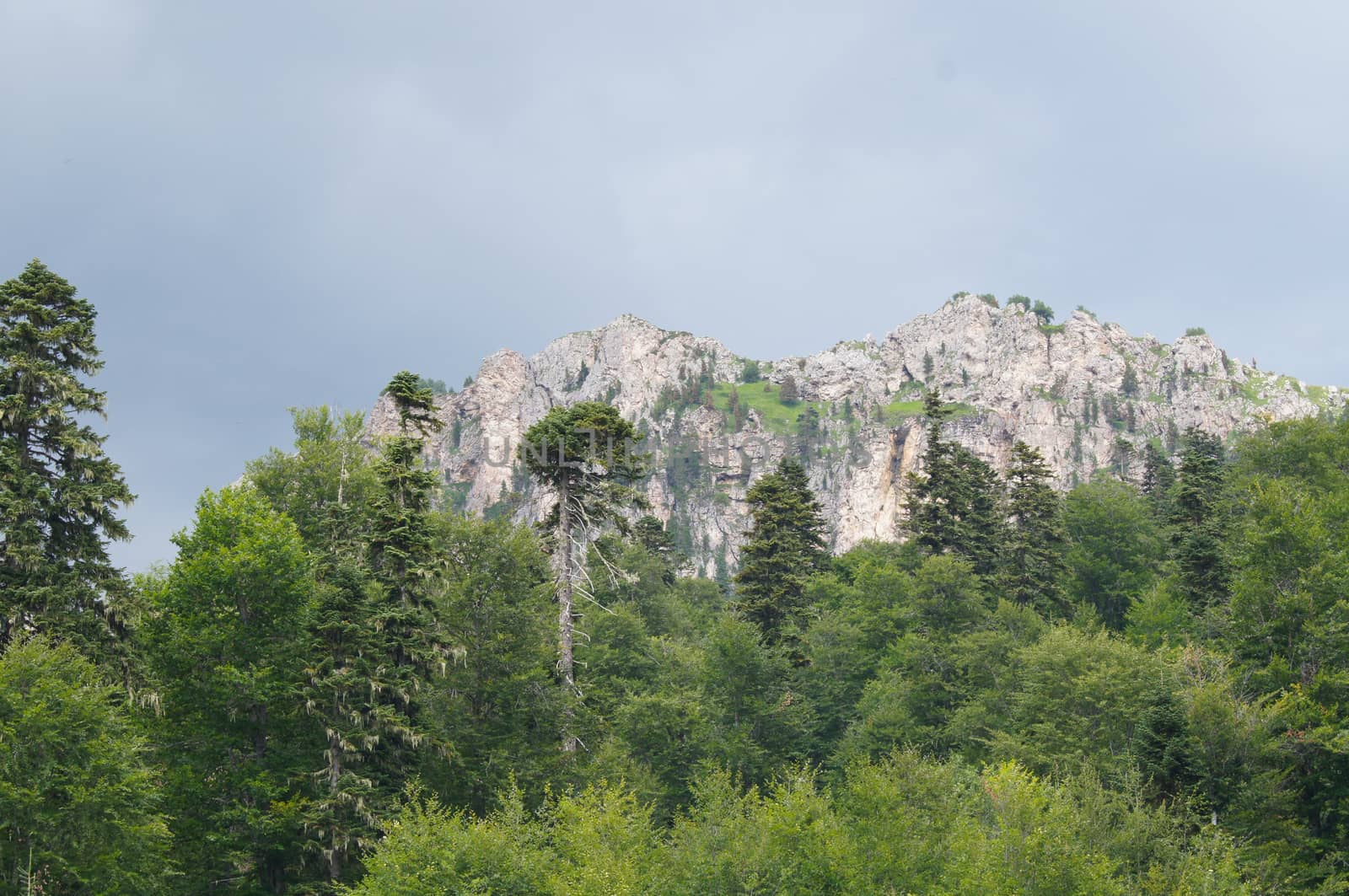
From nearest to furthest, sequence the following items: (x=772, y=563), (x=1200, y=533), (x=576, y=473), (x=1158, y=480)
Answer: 1. (x=576, y=473)
2. (x=1200, y=533)
3. (x=772, y=563)
4. (x=1158, y=480)

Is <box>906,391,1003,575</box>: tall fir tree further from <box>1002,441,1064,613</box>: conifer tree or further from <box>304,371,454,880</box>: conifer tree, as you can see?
<box>304,371,454,880</box>: conifer tree


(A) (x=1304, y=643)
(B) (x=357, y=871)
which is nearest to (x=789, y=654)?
(A) (x=1304, y=643)

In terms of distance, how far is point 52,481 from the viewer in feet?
81.1

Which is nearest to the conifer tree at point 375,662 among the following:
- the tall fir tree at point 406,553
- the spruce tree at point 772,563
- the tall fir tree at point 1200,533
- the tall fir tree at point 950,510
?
the tall fir tree at point 406,553

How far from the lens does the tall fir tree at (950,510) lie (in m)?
51.0

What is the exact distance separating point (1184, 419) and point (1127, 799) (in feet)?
645

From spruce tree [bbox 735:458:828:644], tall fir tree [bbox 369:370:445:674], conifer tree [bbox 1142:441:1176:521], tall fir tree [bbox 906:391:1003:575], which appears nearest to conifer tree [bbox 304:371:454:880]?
tall fir tree [bbox 369:370:445:674]

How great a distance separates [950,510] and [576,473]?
27.2m

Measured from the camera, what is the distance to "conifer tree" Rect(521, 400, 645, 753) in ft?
106

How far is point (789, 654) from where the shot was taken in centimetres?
4322

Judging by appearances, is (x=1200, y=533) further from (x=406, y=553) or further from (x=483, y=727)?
(x=406, y=553)

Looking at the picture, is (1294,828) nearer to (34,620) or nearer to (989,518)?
(989,518)

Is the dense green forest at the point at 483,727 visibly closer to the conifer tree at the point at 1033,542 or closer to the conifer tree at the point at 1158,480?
the conifer tree at the point at 1033,542

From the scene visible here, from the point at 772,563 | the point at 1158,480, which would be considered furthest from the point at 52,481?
the point at 1158,480
